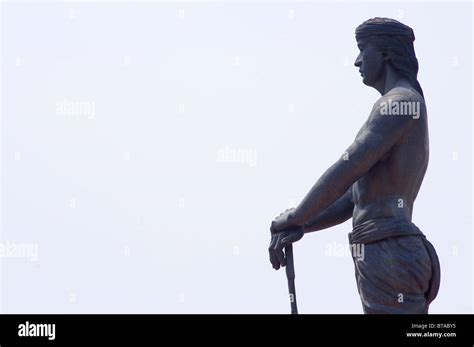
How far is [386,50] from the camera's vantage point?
13484mm

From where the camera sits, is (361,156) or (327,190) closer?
(361,156)

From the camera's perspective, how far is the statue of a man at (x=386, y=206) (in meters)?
12.8

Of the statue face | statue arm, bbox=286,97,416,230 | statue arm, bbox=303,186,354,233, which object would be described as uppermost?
the statue face

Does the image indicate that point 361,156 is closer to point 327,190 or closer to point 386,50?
point 327,190

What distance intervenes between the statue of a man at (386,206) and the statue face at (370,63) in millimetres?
284

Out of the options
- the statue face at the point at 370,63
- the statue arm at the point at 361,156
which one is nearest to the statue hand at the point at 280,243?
the statue arm at the point at 361,156

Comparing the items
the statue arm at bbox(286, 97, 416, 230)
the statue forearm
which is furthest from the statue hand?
the statue arm at bbox(286, 97, 416, 230)

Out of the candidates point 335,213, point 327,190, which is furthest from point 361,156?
point 335,213

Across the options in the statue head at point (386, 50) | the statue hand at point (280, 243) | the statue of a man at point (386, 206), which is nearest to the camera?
the statue of a man at point (386, 206)

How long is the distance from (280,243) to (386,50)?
216 cm

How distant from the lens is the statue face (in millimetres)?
13500

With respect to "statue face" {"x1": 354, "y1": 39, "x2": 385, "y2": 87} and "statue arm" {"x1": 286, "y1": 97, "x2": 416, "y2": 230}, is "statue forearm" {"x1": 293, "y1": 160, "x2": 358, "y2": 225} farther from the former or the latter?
"statue face" {"x1": 354, "y1": 39, "x2": 385, "y2": 87}

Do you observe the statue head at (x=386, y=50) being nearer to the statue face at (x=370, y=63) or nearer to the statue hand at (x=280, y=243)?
the statue face at (x=370, y=63)
